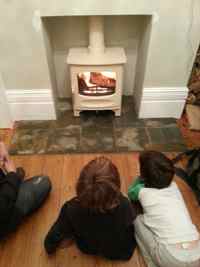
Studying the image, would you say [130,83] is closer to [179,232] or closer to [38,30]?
[38,30]

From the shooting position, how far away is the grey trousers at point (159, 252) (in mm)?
865

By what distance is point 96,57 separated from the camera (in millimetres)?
1647

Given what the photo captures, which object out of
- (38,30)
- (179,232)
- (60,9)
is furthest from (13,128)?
(179,232)

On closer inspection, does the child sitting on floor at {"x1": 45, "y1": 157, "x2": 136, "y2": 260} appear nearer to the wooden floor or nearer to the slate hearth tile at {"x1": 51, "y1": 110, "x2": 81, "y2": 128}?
the wooden floor

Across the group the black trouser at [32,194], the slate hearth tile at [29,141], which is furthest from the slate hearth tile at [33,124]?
the black trouser at [32,194]

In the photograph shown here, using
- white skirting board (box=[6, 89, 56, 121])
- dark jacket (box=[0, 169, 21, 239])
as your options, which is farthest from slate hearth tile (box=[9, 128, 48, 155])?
dark jacket (box=[0, 169, 21, 239])

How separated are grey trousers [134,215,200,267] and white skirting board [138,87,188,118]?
105 cm

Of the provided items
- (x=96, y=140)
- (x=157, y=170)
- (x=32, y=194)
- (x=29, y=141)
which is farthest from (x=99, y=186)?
(x=29, y=141)

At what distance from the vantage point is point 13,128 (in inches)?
73.0

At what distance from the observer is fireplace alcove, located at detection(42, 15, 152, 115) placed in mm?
1758

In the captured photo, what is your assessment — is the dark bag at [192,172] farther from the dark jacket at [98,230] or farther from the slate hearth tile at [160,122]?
the dark jacket at [98,230]

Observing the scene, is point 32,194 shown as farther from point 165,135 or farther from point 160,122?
point 160,122

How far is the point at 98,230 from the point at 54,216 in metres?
0.46

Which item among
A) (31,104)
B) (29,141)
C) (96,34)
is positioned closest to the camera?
(96,34)
